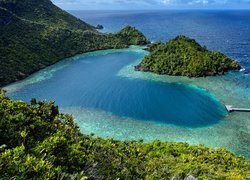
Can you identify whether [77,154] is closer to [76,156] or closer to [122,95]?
[76,156]

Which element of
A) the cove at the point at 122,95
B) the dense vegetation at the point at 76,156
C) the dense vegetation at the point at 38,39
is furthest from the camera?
the dense vegetation at the point at 38,39

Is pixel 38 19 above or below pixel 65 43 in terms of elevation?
above

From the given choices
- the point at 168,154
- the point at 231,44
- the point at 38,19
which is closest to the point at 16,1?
the point at 38,19

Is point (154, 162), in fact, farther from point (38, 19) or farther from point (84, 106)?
point (38, 19)

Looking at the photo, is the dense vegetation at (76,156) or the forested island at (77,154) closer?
the dense vegetation at (76,156)

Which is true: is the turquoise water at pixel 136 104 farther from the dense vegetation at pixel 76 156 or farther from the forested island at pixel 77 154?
the dense vegetation at pixel 76 156

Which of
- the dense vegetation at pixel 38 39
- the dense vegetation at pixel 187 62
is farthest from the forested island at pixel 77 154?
the dense vegetation at pixel 187 62

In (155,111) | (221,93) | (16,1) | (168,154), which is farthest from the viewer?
(16,1)
